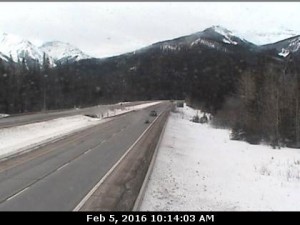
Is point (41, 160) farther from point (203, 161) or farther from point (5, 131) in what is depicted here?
point (5, 131)

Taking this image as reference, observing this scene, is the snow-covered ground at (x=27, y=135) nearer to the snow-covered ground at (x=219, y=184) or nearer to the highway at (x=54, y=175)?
the highway at (x=54, y=175)

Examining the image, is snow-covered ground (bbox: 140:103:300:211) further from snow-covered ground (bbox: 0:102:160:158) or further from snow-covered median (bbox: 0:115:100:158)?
snow-covered median (bbox: 0:115:100:158)

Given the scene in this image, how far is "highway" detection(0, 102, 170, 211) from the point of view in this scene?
12188 millimetres

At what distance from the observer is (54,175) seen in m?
16.8

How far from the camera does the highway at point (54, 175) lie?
12.2 m

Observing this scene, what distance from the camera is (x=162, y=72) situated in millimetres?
181000

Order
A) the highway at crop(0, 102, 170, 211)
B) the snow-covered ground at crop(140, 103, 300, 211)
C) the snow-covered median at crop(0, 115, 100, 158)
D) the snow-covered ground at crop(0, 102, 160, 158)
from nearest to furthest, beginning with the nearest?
the highway at crop(0, 102, 170, 211)
the snow-covered ground at crop(140, 103, 300, 211)
the snow-covered ground at crop(0, 102, 160, 158)
the snow-covered median at crop(0, 115, 100, 158)
